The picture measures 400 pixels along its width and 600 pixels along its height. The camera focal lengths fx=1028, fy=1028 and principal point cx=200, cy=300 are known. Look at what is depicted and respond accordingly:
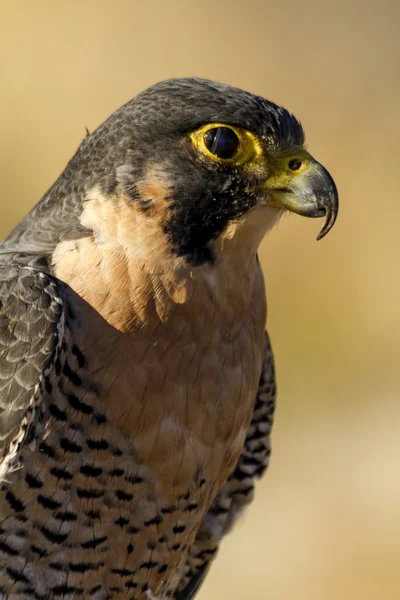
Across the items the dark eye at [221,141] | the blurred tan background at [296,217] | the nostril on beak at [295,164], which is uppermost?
the nostril on beak at [295,164]

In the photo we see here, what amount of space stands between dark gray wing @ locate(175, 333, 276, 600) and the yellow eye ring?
45.3 inches

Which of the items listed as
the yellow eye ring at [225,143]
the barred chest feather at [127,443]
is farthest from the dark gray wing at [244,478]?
the yellow eye ring at [225,143]

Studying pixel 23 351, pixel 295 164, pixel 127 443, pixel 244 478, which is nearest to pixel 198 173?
pixel 295 164

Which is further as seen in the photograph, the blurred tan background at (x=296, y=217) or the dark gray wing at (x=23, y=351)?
the blurred tan background at (x=296, y=217)

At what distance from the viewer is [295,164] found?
355cm

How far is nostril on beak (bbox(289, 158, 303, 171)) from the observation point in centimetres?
355

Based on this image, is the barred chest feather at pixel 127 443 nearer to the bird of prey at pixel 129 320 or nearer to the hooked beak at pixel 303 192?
the bird of prey at pixel 129 320

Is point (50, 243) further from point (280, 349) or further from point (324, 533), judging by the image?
point (280, 349)

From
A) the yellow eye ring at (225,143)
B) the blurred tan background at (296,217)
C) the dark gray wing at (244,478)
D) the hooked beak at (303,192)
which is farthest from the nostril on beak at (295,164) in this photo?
the blurred tan background at (296,217)

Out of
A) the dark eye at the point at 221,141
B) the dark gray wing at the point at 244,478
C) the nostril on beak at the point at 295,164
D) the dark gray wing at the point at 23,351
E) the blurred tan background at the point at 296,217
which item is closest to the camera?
the dark gray wing at the point at 23,351

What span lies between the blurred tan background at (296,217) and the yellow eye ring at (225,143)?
17.8 ft

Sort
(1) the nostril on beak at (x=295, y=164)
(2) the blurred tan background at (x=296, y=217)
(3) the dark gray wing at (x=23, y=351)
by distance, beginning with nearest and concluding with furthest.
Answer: (3) the dark gray wing at (x=23, y=351) → (1) the nostril on beak at (x=295, y=164) → (2) the blurred tan background at (x=296, y=217)

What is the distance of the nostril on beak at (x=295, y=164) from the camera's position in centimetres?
355

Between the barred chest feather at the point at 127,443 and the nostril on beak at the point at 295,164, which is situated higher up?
the nostril on beak at the point at 295,164
